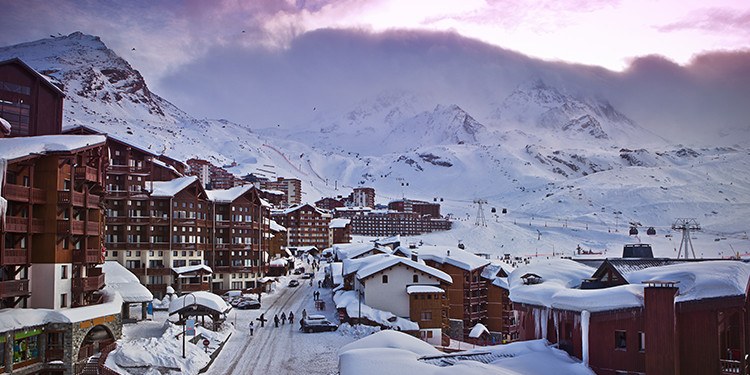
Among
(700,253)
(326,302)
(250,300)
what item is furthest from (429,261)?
(700,253)

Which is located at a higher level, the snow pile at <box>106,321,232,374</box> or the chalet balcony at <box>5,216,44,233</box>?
the chalet balcony at <box>5,216,44,233</box>

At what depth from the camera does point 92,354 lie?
1502 inches

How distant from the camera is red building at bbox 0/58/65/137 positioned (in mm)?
56812

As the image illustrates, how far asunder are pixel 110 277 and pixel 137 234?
19057 mm

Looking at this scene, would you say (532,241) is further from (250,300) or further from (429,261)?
(250,300)

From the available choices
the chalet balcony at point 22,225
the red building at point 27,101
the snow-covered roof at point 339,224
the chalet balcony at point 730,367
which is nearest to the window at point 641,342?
the chalet balcony at point 730,367

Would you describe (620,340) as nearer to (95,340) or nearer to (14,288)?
(95,340)

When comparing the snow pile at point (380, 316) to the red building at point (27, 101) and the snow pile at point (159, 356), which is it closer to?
the snow pile at point (159, 356)

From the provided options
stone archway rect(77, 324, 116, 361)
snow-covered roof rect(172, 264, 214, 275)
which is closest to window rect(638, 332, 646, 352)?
stone archway rect(77, 324, 116, 361)

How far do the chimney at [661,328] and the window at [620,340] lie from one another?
146 cm

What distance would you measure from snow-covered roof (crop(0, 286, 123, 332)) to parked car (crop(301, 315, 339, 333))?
15377 mm

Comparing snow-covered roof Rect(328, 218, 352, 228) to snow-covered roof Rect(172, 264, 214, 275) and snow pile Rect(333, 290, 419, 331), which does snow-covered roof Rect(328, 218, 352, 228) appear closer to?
snow-covered roof Rect(172, 264, 214, 275)

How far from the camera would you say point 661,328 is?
22.1 metres

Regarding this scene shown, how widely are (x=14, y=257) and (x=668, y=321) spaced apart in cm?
3379
